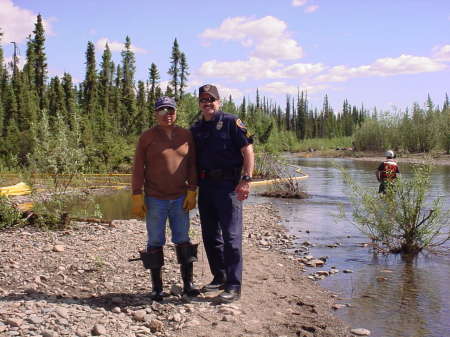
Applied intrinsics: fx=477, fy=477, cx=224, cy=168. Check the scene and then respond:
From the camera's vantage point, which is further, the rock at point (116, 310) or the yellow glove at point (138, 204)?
the yellow glove at point (138, 204)

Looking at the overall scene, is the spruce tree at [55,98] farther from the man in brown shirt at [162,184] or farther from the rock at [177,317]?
the rock at [177,317]

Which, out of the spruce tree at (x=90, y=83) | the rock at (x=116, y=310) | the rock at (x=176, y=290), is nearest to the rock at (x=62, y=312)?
the rock at (x=116, y=310)

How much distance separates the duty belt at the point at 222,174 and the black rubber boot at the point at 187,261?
0.77 meters

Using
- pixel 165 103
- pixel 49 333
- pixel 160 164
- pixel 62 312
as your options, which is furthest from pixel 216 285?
pixel 165 103

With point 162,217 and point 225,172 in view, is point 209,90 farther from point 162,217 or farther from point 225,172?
point 162,217

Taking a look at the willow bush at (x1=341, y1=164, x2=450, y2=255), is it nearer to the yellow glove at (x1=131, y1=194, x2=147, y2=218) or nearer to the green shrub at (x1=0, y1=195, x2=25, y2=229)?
the yellow glove at (x1=131, y1=194, x2=147, y2=218)

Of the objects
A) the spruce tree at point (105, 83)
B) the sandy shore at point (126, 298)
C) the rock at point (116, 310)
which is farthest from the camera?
the spruce tree at point (105, 83)

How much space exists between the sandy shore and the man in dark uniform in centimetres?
45

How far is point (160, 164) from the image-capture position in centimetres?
505

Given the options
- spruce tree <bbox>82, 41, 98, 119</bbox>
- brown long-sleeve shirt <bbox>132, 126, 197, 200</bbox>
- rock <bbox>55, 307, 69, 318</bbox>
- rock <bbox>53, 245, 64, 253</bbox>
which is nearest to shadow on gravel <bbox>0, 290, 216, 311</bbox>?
rock <bbox>55, 307, 69, 318</bbox>

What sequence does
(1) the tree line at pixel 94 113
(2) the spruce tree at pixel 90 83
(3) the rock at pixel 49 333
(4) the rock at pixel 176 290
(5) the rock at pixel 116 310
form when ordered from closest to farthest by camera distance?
(3) the rock at pixel 49 333, (5) the rock at pixel 116 310, (4) the rock at pixel 176 290, (1) the tree line at pixel 94 113, (2) the spruce tree at pixel 90 83

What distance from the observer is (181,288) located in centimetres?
558

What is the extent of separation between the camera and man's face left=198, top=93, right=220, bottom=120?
205 inches

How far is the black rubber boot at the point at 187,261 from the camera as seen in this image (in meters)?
5.16
